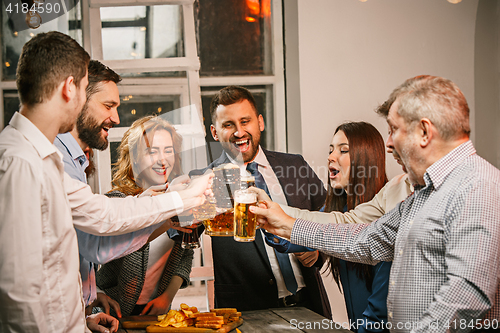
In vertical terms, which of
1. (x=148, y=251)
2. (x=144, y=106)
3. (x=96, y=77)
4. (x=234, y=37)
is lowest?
(x=148, y=251)

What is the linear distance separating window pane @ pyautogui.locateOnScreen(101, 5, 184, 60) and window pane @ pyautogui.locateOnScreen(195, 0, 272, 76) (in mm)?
198

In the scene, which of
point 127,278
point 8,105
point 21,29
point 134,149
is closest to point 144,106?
point 134,149

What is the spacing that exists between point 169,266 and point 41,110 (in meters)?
1.40

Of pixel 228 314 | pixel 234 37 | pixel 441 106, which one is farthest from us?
pixel 234 37

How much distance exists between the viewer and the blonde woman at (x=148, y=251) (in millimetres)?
2277

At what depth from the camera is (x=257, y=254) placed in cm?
253

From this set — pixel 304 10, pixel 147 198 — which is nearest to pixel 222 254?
pixel 147 198

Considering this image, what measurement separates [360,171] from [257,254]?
0.79m

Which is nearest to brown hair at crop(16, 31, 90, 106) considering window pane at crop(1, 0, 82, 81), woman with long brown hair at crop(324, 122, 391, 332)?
woman with long brown hair at crop(324, 122, 391, 332)

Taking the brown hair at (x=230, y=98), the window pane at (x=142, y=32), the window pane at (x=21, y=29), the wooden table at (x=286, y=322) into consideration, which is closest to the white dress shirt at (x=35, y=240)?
the wooden table at (x=286, y=322)

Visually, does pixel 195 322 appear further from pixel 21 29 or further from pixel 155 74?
pixel 21 29

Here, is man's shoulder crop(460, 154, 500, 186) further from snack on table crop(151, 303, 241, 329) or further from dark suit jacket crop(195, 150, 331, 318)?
dark suit jacket crop(195, 150, 331, 318)

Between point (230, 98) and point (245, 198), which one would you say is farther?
point (230, 98)

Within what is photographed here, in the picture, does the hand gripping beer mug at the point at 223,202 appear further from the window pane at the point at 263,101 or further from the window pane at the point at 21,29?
the window pane at the point at 21,29
